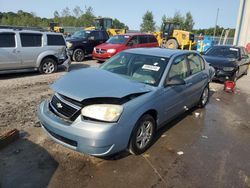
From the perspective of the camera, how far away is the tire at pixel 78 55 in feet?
45.5

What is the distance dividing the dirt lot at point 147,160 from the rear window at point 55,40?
188 inches

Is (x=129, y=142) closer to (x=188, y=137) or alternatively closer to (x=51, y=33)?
(x=188, y=137)

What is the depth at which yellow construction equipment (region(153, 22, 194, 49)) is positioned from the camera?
22.4m

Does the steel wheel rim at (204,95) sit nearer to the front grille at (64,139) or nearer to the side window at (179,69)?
the side window at (179,69)

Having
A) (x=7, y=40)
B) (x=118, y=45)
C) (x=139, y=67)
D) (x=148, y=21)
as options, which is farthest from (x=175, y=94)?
(x=148, y=21)

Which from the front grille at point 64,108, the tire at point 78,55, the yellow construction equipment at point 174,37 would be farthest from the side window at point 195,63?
the yellow construction equipment at point 174,37

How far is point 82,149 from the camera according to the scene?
324cm

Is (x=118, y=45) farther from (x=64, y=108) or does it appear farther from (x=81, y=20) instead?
(x=81, y=20)

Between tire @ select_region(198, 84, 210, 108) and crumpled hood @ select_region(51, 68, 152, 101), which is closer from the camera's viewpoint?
crumpled hood @ select_region(51, 68, 152, 101)

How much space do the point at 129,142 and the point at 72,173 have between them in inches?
36.9

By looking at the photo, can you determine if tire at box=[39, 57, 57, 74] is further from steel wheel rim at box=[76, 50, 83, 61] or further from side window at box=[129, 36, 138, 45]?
side window at box=[129, 36, 138, 45]

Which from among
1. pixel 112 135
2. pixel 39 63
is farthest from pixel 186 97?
pixel 39 63

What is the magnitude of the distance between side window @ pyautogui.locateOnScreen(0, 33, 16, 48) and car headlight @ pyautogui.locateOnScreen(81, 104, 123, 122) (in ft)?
22.3

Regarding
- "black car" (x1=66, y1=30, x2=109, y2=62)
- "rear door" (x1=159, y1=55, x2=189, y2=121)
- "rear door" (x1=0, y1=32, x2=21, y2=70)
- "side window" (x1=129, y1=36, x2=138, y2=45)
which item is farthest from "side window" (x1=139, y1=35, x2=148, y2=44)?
"rear door" (x1=159, y1=55, x2=189, y2=121)
